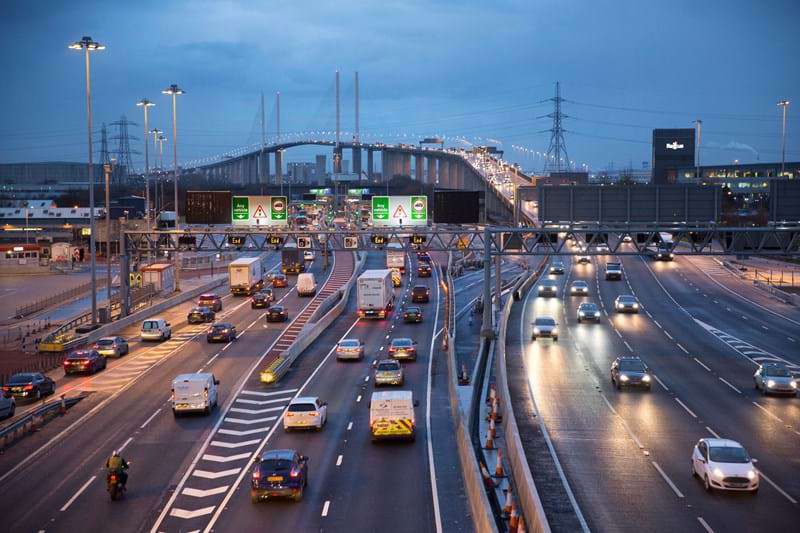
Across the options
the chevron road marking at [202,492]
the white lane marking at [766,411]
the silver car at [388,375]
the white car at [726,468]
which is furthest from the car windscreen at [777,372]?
the chevron road marking at [202,492]

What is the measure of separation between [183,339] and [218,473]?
27.5 m

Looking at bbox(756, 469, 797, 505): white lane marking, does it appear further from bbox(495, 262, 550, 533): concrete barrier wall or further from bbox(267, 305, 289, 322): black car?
bbox(267, 305, 289, 322): black car

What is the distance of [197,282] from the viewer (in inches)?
3297

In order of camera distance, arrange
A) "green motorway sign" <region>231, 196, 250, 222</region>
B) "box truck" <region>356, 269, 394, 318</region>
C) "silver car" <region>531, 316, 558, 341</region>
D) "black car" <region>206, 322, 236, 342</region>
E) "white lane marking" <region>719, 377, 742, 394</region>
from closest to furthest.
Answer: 1. "white lane marking" <region>719, 377, 742, 394</region>
2. "black car" <region>206, 322, 236, 342</region>
3. "silver car" <region>531, 316, 558, 341</region>
4. "green motorway sign" <region>231, 196, 250, 222</region>
5. "box truck" <region>356, 269, 394, 318</region>

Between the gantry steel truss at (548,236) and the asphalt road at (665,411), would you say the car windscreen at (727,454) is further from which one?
the gantry steel truss at (548,236)

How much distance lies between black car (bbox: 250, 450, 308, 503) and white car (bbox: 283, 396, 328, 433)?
729cm

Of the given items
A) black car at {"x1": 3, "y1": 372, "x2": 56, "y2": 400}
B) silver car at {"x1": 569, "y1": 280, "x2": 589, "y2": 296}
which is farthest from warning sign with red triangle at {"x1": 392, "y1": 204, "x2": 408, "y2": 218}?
silver car at {"x1": 569, "y1": 280, "x2": 589, "y2": 296}

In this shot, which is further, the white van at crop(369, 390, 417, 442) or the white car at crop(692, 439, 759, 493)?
the white van at crop(369, 390, 417, 442)

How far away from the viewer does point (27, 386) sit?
35.3m

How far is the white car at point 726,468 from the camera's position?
21891 millimetres

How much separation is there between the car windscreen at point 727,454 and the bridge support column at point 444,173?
477ft

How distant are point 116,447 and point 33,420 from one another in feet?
16.3

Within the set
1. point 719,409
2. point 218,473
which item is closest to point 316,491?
point 218,473

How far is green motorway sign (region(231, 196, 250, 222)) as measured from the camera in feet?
173
